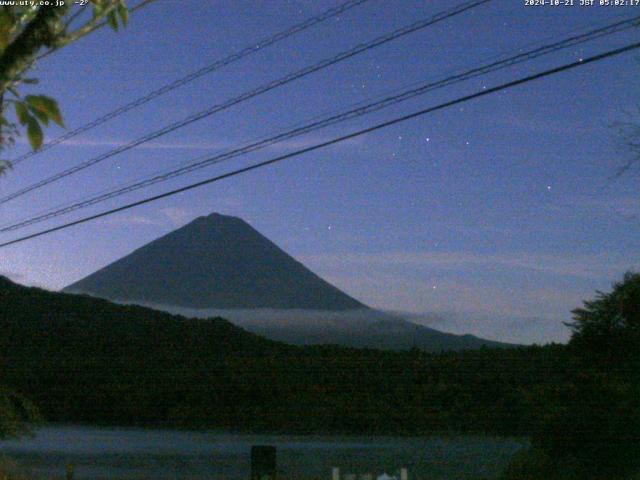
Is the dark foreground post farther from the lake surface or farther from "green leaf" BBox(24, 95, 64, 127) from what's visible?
"green leaf" BBox(24, 95, 64, 127)

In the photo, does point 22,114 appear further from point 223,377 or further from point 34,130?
point 223,377

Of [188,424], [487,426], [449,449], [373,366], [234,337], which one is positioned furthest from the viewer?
[234,337]

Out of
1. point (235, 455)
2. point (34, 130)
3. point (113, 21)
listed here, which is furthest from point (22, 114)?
point (235, 455)

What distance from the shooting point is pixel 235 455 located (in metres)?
22.0

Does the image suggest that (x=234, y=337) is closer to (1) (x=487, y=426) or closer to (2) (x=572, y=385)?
(1) (x=487, y=426)

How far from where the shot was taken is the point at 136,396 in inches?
1184

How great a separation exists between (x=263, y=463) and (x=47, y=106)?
946 centimetres

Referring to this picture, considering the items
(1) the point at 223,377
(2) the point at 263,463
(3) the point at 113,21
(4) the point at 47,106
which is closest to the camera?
(4) the point at 47,106

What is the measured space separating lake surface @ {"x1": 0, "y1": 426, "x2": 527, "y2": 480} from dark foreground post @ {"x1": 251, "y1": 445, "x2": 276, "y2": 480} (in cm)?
343

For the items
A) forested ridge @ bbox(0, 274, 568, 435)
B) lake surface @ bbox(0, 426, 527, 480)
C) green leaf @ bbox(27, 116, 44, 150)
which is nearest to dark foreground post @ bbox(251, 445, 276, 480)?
lake surface @ bbox(0, 426, 527, 480)

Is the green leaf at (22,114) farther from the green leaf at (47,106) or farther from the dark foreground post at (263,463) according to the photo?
the dark foreground post at (263,463)

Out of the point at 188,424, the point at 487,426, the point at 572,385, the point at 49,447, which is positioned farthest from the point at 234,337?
the point at 572,385

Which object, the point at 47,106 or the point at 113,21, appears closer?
the point at 47,106

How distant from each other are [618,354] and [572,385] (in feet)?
2.32
